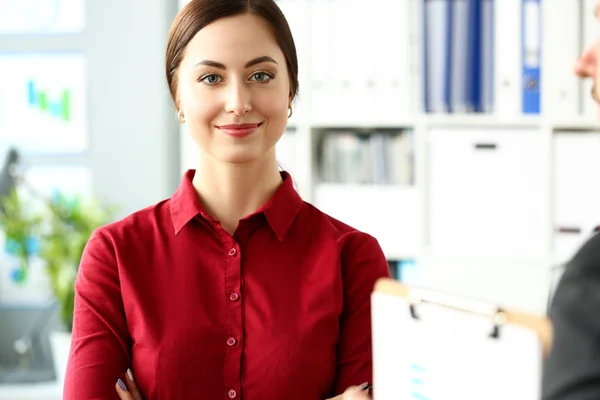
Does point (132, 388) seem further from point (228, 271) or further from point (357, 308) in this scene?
point (357, 308)

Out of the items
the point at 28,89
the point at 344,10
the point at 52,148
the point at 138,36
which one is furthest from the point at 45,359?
the point at 344,10

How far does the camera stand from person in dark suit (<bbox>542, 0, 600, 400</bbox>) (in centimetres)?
58

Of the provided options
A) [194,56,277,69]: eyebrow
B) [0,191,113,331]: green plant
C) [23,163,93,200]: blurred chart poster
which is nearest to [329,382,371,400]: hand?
[194,56,277,69]: eyebrow

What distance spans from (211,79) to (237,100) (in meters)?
0.06

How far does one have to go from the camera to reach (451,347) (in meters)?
0.87

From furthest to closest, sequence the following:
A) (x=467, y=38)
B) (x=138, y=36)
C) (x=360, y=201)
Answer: (x=138, y=36), (x=360, y=201), (x=467, y=38)

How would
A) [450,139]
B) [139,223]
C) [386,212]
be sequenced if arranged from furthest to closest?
[386,212] < [450,139] < [139,223]

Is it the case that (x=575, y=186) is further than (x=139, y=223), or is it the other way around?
(x=575, y=186)

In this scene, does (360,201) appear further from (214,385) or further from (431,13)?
(214,385)

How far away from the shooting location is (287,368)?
4.14ft

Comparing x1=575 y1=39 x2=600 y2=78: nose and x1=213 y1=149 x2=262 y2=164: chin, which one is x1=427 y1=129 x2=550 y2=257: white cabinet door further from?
x1=575 y1=39 x2=600 y2=78: nose

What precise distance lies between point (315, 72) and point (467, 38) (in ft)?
1.78

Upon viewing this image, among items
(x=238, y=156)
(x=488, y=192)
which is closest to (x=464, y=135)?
(x=488, y=192)

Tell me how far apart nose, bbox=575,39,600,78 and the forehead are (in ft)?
2.13
